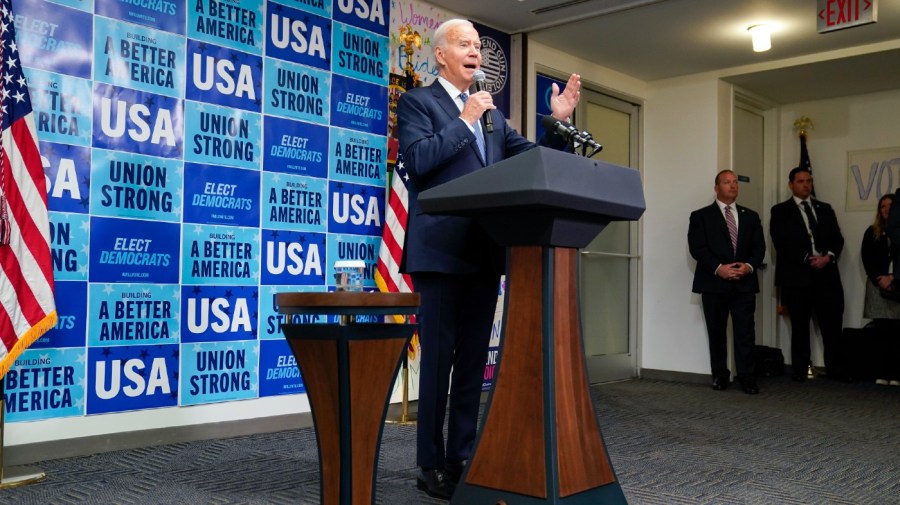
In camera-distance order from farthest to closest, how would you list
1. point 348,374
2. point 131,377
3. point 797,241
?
point 797,241 → point 131,377 → point 348,374

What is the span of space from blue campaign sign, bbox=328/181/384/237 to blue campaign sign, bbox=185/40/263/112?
65 cm

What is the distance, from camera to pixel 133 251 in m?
3.59

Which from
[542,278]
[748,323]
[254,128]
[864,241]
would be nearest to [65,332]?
[254,128]

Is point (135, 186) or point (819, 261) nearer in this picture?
point (135, 186)

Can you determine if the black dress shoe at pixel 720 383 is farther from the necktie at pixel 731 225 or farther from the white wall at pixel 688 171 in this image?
the necktie at pixel 731 225

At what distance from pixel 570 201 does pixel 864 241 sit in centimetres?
583

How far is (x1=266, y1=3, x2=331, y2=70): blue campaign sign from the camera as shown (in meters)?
4.20

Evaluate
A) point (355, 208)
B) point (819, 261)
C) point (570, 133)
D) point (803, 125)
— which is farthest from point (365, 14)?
point (803, 125)

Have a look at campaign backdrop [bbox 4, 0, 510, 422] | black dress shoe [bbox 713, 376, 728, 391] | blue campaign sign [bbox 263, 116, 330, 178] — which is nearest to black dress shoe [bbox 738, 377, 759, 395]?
black dress shoe [bbox 713, 376, 728, 391]

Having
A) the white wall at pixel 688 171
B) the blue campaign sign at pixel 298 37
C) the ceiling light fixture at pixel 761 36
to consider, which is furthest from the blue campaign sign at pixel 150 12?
the ceiling light fixture at pixel 761 36

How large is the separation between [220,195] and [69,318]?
0.92 metres

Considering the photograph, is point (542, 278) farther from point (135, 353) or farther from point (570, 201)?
point (135, 353)

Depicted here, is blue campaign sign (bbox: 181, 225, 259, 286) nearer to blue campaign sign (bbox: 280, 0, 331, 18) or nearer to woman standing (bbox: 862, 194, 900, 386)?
blue campaign sign (bbox: 280, 0, 331, 18)

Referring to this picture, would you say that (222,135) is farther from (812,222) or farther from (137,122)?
(812,222)
